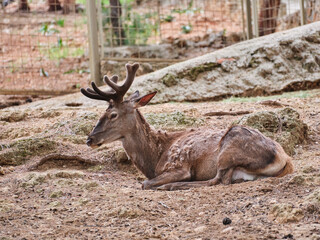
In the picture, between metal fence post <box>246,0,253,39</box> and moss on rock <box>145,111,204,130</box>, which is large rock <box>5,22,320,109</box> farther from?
moss on rock <box>145,111,204,130</box>

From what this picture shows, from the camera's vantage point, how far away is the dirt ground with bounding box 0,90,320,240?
13.9 ft

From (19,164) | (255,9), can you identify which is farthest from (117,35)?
(19,164)

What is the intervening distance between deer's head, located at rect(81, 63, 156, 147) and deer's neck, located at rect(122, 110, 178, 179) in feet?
0.28

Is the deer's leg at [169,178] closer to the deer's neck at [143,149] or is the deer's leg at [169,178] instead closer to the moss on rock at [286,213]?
the deer's neck at [143,149]

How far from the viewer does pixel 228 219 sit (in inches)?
172

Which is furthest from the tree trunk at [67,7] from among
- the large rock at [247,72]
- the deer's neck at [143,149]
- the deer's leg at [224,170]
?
the deer's leg at [224,170]

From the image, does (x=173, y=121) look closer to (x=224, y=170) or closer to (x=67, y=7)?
(x=224, y=170)

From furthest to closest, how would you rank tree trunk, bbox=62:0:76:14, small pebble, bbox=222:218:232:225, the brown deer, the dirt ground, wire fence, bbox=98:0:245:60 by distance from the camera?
1. tree trunk, bbox=62:0:76:14
2. wire fence, bbox=98:0:245:60
3. the brown deer
4. small pebble, bbox=222:218:232:225
5. the dirt ground

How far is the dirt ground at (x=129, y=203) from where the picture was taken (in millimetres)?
4234

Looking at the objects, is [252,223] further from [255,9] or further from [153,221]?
[255,9]

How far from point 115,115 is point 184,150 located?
3.06 ft

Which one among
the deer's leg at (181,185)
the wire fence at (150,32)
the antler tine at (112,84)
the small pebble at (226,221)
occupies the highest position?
the wire fence at (150,32)

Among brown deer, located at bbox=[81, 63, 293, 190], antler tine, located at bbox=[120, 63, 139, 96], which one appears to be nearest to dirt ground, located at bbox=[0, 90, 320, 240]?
brown deer, located at bbox=[81, 63, 293, 190]

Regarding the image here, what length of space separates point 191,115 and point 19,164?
2882 millimetres
